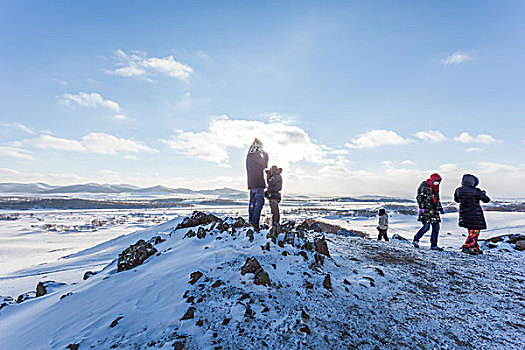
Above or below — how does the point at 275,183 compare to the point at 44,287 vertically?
above

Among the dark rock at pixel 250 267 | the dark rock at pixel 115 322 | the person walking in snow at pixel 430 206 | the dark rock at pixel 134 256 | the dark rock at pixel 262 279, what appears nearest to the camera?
the dark rock at pixel 115 322

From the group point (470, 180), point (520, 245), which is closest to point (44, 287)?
point (470, 180)

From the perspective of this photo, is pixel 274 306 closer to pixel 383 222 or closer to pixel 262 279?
pixel 262 279

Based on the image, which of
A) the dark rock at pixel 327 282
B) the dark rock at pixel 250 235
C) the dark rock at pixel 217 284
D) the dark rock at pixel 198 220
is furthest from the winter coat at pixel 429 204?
the dark rock at pixel 217 284

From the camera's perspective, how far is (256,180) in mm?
6477

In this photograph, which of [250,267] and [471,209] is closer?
[250,267]

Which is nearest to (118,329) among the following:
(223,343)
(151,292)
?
(151,292)

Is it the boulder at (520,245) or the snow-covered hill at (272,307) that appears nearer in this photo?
the snow-covered hill at (272,307)

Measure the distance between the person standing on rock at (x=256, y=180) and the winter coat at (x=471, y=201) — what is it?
584 cm

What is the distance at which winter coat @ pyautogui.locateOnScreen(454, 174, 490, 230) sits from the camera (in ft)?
21.4

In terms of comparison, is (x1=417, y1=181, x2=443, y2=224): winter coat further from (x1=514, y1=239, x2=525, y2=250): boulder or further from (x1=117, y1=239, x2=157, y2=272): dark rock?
(x1=117, y1=239, x2=157, y2=272): dark rock

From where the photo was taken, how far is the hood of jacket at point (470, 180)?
686 centimetres

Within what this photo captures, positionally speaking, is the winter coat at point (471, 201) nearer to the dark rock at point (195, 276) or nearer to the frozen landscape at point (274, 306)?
the frozen landscape at point (274, 306)

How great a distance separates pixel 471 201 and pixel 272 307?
727cm
